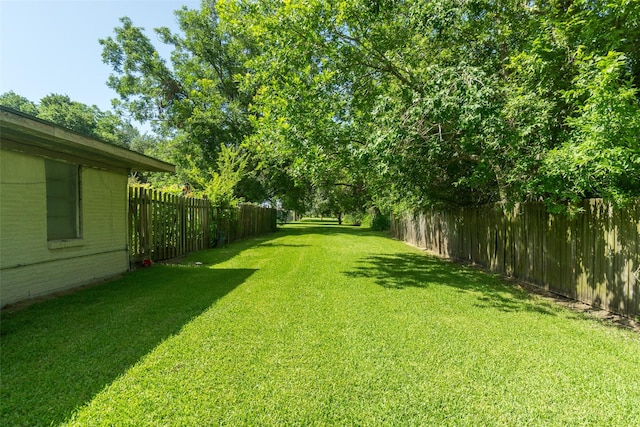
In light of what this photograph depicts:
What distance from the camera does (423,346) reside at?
3.54 meters

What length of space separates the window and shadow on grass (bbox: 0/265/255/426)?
3.76 feet

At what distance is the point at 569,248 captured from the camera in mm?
5574

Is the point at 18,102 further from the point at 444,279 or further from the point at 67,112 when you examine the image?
the point at 444,279

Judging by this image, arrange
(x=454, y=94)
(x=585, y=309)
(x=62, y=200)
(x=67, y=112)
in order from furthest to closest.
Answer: (x=67, y=112)
(x=62, y=200)
(x=454, y=94)
(x=585, y=309)

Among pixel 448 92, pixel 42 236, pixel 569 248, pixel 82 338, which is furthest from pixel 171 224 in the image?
pixel 569 248

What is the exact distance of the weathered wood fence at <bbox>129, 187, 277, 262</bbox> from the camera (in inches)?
307

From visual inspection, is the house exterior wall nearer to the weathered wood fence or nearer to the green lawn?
the green lawn

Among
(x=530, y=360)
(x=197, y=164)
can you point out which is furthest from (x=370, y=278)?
(x=197, y=164)

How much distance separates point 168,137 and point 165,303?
931 inches

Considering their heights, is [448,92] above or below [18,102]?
below

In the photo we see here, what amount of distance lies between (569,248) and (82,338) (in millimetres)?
7236

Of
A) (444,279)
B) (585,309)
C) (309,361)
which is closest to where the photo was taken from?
(309,361)

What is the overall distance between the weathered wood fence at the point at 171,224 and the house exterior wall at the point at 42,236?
811mm

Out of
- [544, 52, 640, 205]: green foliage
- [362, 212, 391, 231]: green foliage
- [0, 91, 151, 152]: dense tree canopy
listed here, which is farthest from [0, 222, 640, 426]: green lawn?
[0, 91, 151, 152]: dense tree canopy
